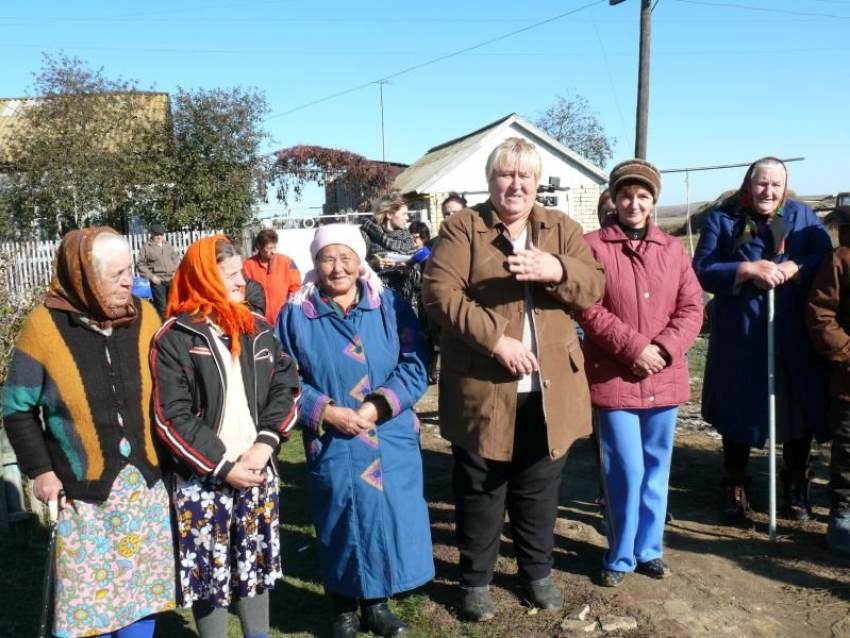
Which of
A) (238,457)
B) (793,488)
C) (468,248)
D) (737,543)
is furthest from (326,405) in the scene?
(793,488)

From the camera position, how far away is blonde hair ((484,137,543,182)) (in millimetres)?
3244

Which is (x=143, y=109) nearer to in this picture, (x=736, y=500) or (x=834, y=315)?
(x=736, y=500)

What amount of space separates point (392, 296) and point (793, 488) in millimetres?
2681

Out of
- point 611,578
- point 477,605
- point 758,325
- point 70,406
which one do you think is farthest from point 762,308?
point 70,406

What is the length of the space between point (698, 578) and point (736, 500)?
83 centimetres

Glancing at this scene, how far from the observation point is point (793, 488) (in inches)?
178

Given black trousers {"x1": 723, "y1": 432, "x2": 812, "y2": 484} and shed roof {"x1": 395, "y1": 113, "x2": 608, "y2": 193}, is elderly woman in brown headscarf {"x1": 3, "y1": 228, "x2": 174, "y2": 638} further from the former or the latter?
shed roof {"x1": 395, "y1": 113, "x2": 608, "y2": 193}

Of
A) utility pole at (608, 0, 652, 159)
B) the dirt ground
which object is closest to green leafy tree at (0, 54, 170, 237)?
utility pole at (608, 0, 652, 159)

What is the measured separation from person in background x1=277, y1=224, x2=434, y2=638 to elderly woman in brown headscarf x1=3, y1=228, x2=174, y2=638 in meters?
0.76

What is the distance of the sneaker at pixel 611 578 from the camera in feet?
12.4

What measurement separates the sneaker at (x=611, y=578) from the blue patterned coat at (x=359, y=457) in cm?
91

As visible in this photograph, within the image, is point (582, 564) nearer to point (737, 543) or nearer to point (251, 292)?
point (737, 543)

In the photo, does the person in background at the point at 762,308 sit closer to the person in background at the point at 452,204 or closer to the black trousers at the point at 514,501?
the black trousers at the point at 514,501

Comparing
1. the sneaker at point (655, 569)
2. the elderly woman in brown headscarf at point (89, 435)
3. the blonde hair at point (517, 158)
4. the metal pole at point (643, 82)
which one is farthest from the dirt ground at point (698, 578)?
the metal pole at point (643, 82)
